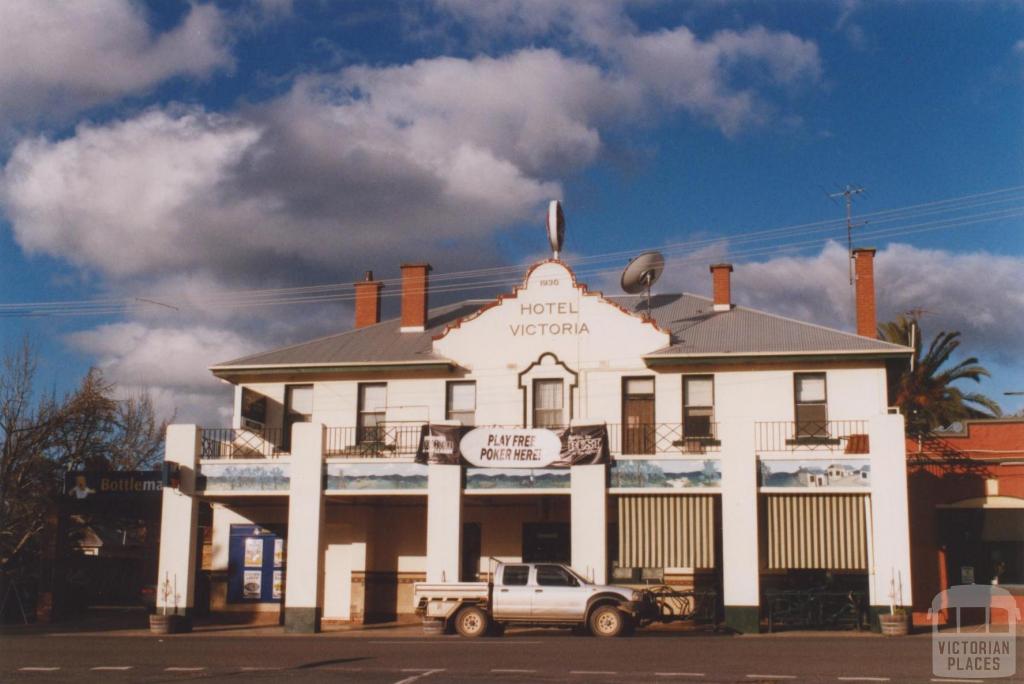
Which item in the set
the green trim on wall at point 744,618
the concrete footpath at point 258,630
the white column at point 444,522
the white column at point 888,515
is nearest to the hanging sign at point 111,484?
the concrete footpath at point 258,630

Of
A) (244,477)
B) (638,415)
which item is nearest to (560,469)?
(638,415)

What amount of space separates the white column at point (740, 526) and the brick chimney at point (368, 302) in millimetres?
13467

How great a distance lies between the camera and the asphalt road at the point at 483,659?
52.9 ft

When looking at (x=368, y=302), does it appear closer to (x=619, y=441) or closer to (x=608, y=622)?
(x=619, y=441)

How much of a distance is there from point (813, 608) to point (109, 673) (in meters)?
15.7

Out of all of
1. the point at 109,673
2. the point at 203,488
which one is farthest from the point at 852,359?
the point at 109,673

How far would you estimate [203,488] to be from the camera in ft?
93.3

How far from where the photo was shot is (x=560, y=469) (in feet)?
87.4

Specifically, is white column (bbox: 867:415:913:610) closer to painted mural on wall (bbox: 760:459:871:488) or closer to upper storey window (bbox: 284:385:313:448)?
painted mural on wall (bbox: 760:459:871:488)

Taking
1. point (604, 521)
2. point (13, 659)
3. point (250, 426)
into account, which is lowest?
point (13, 659)

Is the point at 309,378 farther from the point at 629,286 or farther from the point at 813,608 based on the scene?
the point at 813,608

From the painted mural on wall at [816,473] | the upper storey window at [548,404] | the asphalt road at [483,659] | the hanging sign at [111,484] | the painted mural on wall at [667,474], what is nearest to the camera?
the asphalt road at [483,659]

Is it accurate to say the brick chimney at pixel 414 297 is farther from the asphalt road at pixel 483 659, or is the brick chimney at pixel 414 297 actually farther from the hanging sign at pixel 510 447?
the asphalt road at pixel 483 659
